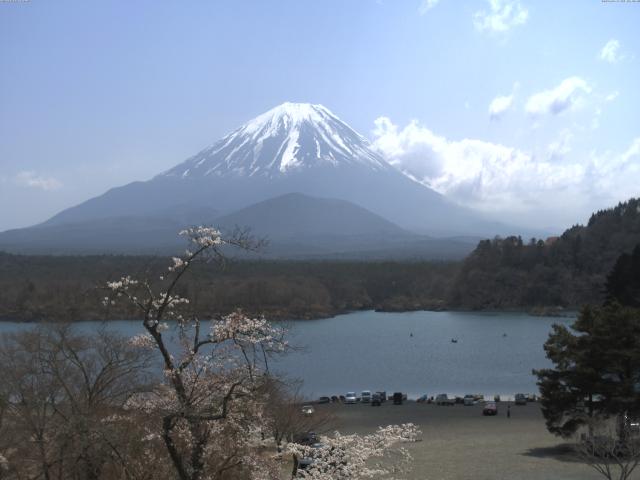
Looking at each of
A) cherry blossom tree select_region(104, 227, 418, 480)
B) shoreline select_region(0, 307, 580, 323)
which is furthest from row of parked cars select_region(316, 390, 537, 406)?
shoreline select_region(0, 307, 580, 323)

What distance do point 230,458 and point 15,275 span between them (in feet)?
167

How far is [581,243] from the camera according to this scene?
4806 cm

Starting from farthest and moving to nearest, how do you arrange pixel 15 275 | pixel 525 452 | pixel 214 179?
pixel 214 179 → pixel 15 275 → pixel 525 452

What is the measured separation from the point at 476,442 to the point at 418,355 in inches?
604

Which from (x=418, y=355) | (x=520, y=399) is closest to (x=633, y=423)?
(x=520, y=399)

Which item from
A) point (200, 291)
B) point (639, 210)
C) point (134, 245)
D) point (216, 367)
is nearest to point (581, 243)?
point (639, 210)

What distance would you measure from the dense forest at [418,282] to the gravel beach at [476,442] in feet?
76.2

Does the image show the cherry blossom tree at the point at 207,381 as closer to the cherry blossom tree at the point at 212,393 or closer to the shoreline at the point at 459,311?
the cherry blossom tree at the point at 212,393

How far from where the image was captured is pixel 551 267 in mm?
48438

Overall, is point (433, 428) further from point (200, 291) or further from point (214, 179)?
point (214, 179)

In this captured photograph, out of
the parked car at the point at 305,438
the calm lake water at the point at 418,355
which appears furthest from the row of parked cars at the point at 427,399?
the parked car at the point at 305,438

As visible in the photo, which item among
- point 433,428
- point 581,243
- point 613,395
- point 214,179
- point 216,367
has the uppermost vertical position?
point 214,179

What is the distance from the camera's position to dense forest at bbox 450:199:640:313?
46719 millimetres

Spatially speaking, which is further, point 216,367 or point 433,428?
point 433,428
